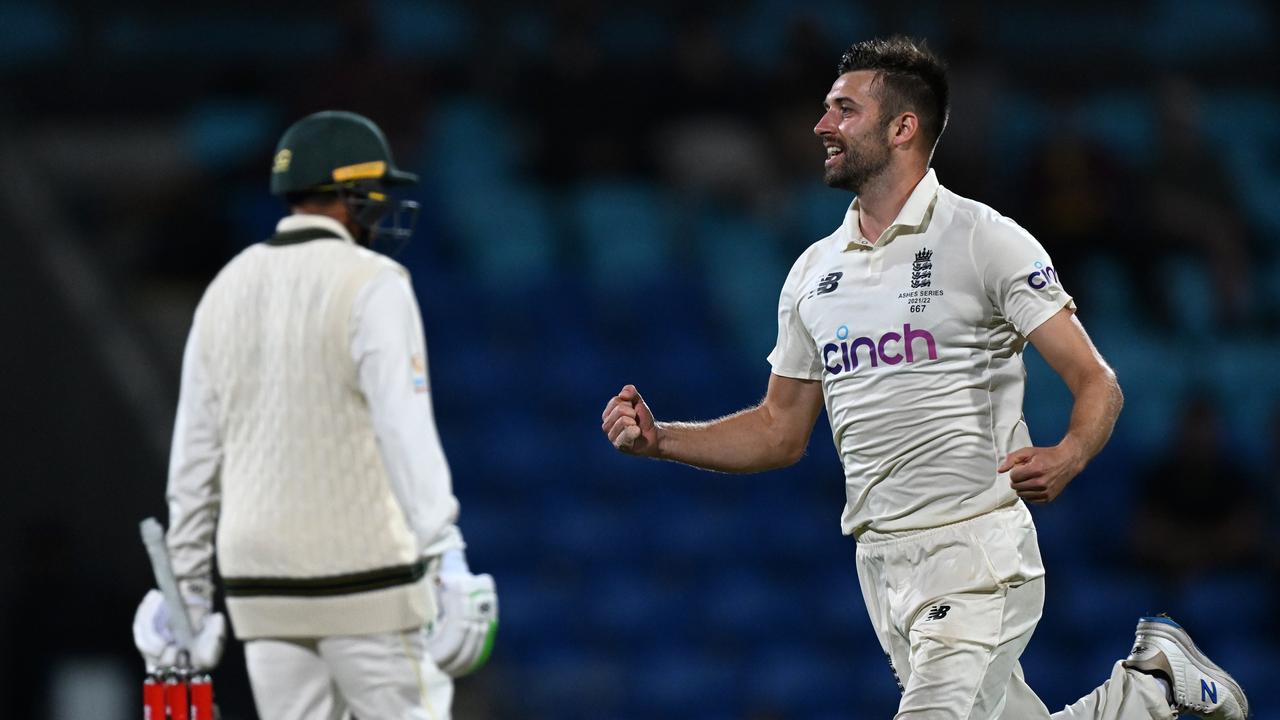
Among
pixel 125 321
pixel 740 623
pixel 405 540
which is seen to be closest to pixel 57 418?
pixel 125 321

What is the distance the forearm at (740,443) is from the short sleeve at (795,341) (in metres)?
0.13

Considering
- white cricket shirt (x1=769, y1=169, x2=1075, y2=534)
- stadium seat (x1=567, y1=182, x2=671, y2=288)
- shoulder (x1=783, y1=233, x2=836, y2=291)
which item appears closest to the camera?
white cricket shirt (x1=769, y1=169, x2=1075, y2=534)

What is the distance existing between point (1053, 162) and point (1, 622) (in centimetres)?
562

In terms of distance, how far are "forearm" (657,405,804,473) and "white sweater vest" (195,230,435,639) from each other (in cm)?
73

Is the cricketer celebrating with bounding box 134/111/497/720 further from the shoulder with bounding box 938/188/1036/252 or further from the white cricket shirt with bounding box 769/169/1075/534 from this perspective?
the shoulder with bounding box 938/188/1036/252

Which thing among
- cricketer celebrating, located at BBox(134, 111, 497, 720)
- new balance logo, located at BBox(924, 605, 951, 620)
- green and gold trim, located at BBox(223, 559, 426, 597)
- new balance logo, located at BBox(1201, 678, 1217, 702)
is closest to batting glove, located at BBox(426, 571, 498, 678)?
cricketer celebrating, located at BBox(134, 111, 497, 720)

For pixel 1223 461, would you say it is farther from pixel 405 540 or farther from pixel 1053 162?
pixel 405 540

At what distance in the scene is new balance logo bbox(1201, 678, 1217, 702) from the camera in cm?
425

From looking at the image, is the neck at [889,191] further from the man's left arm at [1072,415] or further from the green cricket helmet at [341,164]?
the green cricket helmet at [341,164]

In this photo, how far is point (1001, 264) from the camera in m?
3.79

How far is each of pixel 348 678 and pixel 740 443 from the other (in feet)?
3.53

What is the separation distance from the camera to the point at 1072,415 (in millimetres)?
3611

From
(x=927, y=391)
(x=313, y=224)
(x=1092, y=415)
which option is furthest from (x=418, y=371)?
(x=1092, y=415)

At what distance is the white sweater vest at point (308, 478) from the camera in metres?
4.22
